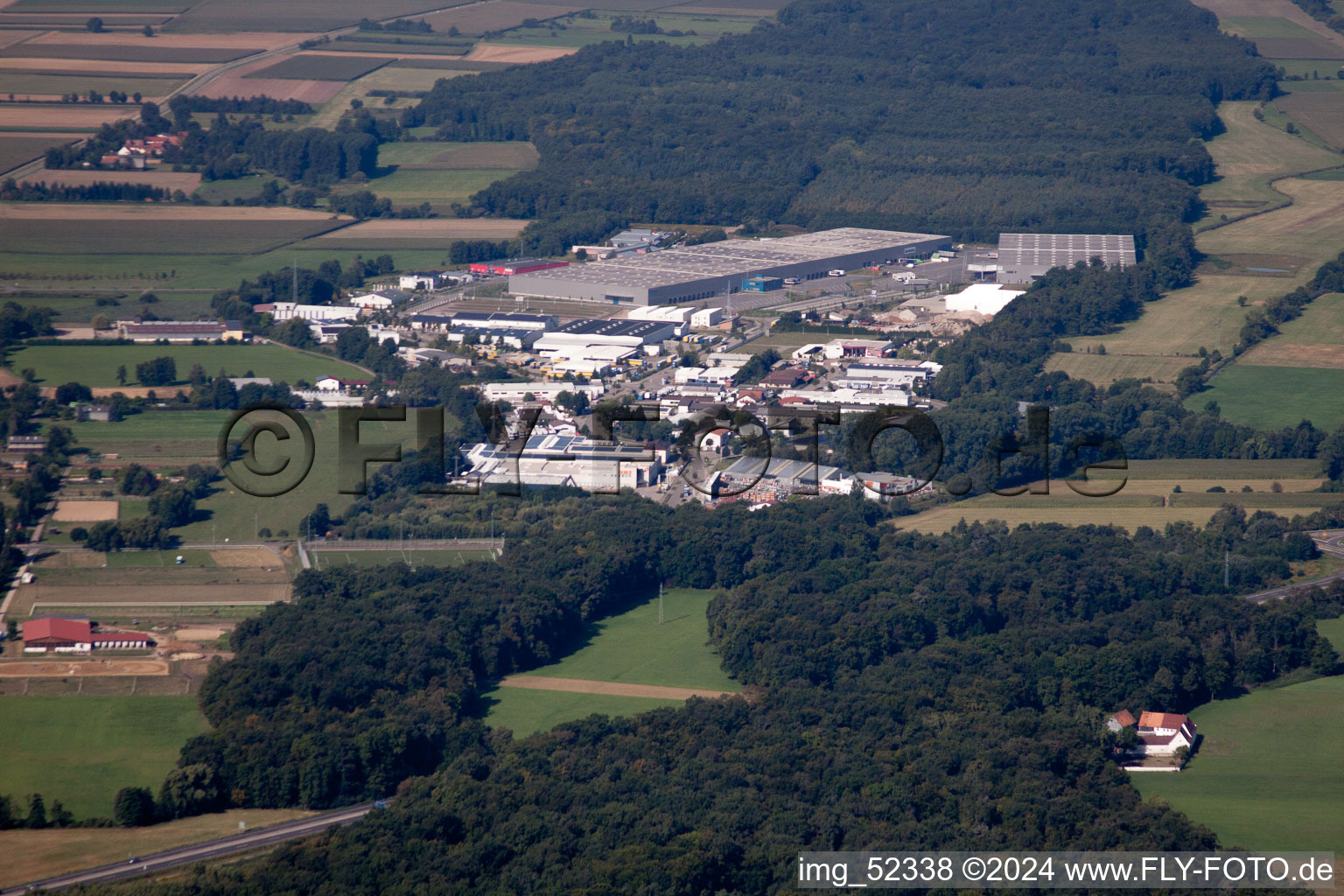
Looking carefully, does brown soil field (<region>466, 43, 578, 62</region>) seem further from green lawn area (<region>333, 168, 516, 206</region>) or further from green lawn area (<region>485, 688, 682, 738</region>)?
green lawn area (<region>485, 688, 682, 738</region>)

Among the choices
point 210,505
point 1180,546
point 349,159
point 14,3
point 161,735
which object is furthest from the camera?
point 14,3

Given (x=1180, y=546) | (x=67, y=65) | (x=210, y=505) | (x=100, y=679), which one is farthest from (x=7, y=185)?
(x=1180, y=546)

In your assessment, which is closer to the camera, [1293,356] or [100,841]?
[100,841]

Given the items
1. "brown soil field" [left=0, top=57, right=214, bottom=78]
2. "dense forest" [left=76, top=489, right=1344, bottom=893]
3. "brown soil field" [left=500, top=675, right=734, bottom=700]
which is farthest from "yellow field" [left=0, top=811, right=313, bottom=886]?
"brown soil field" [left=0, top=57, right=214, bottom=78]

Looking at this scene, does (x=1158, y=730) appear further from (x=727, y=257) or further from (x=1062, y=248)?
(x=1062, y=248)

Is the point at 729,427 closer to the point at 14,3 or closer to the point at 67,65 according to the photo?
the point at 67,65

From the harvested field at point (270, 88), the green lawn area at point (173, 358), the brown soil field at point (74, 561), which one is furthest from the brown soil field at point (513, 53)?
the brown soil field at point (74, 561)

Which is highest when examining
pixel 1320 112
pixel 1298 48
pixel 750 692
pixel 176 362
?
pixel 1298 48

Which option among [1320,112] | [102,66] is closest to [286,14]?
[102,66]
